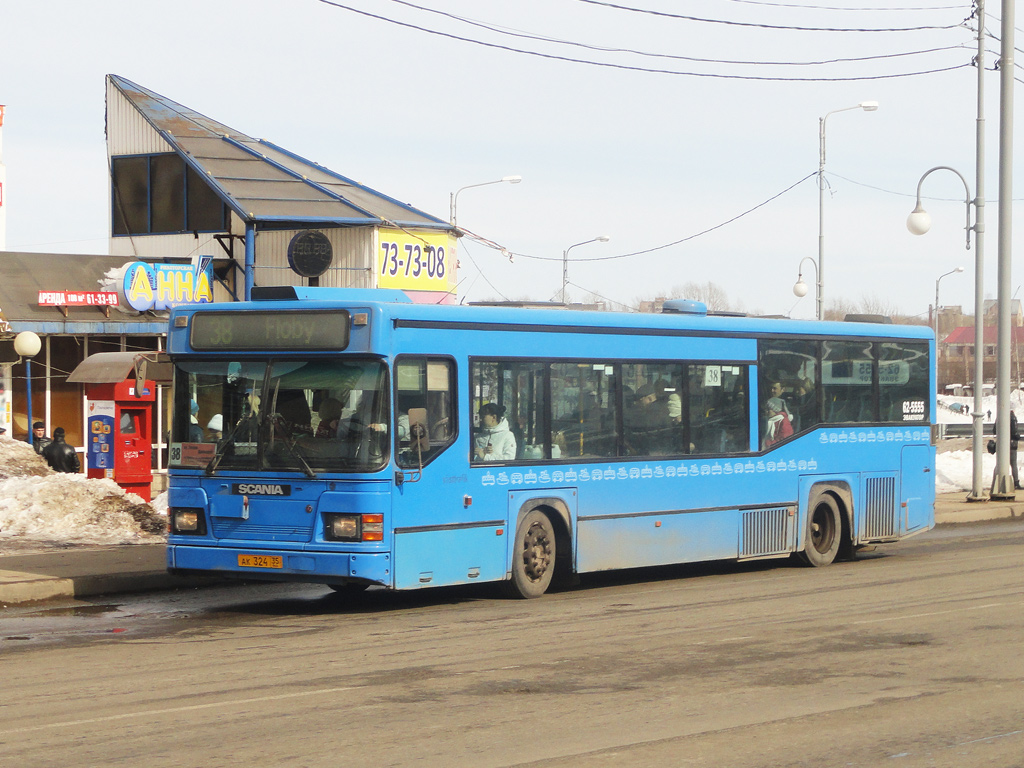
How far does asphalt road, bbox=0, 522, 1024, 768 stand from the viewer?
6.52 meters

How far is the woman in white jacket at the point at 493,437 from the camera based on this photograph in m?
12.3

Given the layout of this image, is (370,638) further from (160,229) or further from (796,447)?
(160,229)

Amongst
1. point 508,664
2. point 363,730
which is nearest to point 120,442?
point 508,664

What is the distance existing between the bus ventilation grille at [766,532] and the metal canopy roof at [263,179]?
1588cm

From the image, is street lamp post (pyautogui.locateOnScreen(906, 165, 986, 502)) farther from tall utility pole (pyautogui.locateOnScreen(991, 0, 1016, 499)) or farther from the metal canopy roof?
the metal canopy roof

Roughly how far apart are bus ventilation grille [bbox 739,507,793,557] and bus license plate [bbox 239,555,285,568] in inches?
229

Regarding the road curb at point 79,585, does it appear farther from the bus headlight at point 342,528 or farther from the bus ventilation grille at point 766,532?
the bus ventilation grille at point 766,532

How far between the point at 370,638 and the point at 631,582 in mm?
5020

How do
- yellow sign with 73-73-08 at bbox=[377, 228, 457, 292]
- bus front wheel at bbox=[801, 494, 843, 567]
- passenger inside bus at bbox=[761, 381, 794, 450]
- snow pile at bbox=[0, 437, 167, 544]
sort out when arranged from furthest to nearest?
yellow sign with 73-73-08 at bbox=[377, 228, 457, 292], snow pile at bbox=[0, 437, 167, 544], bus front wheel at bbox=[801, 494, 843, 567], passenger inside bus at bbox=[761, 381, 794, 450]

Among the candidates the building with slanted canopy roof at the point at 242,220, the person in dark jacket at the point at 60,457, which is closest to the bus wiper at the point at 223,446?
the person in dark jacket at the point at 60,457

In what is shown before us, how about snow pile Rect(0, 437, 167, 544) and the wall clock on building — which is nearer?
snow pile Rect(0, 437, 167, 544)

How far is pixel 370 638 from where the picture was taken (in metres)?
10.3

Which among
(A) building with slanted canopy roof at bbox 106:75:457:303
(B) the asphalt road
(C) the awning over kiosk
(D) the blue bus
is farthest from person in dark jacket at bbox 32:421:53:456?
(D) the blue bus

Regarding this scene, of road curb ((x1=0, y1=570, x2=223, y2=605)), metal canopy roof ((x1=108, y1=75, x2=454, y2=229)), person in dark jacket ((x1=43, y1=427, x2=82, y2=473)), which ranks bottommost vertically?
road curb ((x1=0, y1=570, x2=223, y2=605))
